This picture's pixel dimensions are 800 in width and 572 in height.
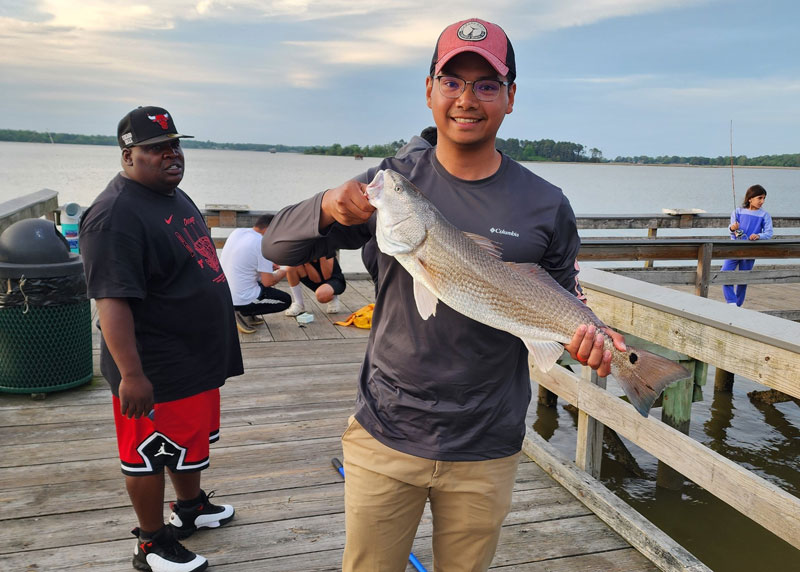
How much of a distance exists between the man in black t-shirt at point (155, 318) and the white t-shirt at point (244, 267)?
4.25m

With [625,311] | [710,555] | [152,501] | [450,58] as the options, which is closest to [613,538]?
[625,311]

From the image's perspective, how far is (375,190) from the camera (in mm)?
1858

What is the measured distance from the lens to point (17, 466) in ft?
13.3

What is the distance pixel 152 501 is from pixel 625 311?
9.32ft

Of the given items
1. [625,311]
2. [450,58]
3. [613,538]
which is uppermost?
[450,58]

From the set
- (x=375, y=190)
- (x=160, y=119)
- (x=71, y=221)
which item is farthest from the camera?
(x=71, y=221)

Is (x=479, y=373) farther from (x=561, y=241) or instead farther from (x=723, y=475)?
(x=723, y=475)

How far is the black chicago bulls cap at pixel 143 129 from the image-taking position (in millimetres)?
3035

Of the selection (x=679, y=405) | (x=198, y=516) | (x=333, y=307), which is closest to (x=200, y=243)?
(x=198, y=516)

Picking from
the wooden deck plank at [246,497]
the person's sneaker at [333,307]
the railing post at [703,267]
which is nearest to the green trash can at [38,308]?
the wooden deck plank at [246,497]

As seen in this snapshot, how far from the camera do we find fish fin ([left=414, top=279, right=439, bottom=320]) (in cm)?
189

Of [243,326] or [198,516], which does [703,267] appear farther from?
[198,516]

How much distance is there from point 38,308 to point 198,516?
2.43m

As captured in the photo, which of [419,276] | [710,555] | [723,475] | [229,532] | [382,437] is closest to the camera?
[419,276]
